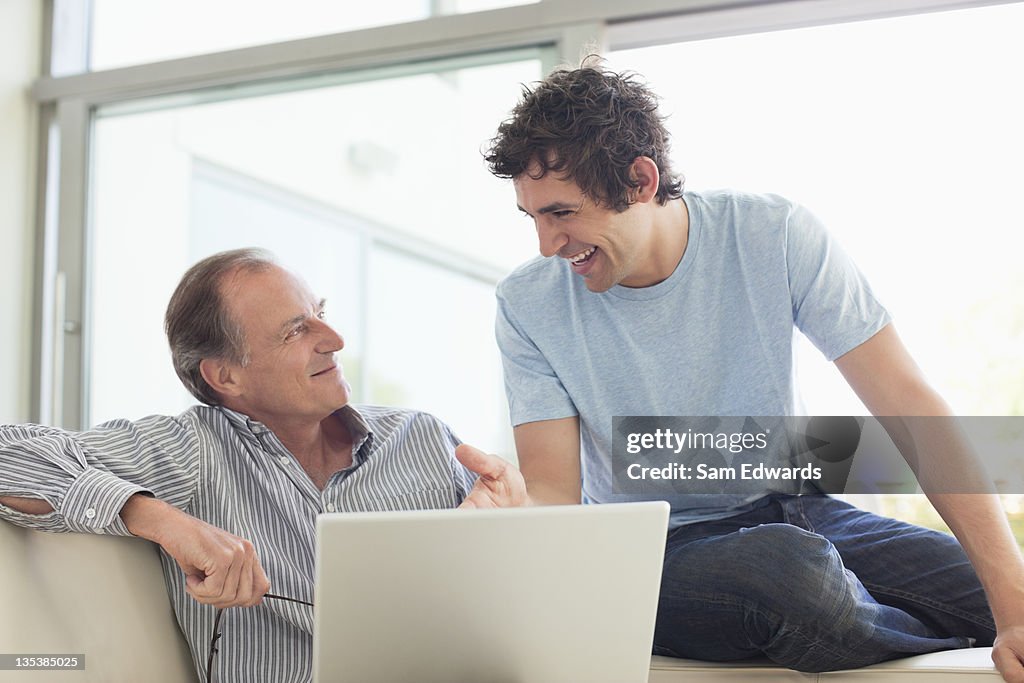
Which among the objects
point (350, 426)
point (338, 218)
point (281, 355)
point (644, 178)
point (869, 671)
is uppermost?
point (338, 218)

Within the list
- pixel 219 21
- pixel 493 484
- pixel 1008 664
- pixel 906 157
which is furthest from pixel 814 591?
pixel 219 21

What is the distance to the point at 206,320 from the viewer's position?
1.71m

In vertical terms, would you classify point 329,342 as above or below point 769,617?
above

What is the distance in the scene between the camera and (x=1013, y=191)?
7.40ft

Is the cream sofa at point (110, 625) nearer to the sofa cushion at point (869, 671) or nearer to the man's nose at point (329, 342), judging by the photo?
the sofa cushion at point (869, 671)

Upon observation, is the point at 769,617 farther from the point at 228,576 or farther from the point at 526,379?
the point at 228,576

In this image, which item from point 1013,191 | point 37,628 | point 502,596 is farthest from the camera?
point 1013,191

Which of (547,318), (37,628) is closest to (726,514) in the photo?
(547,318)

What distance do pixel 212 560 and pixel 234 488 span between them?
0.27 meters

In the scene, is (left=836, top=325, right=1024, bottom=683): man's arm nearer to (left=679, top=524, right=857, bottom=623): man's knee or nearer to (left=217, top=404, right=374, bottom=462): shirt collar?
(left=679, top=524, right=857, bottom=623): man's knee

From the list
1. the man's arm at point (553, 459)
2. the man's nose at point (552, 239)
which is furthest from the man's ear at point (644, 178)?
the man's arm at point (553, 459)

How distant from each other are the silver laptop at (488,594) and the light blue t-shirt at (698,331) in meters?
0.69

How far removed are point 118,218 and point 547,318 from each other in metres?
1.76

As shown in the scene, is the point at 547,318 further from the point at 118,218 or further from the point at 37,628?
the point at 118,218
